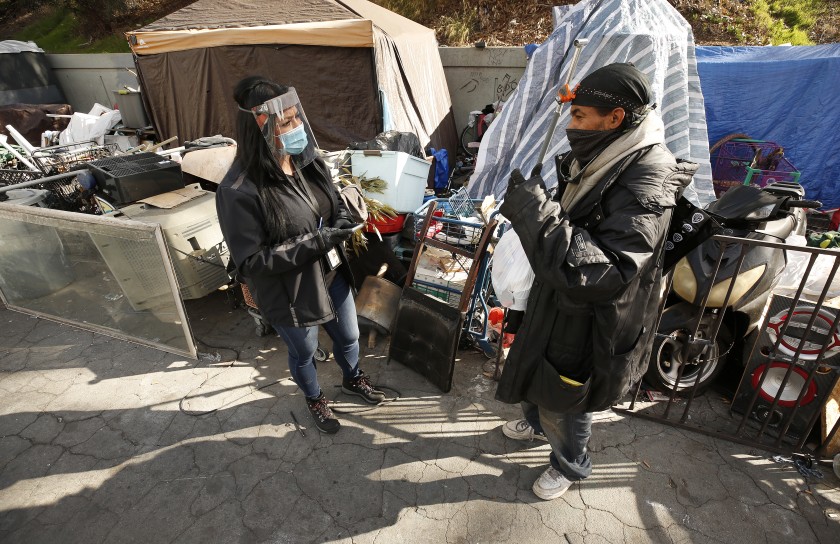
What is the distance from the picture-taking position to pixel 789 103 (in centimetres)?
586

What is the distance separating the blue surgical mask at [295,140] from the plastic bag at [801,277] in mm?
3452

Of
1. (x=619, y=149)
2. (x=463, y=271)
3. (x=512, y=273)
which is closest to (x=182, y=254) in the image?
(x=463, y=271)

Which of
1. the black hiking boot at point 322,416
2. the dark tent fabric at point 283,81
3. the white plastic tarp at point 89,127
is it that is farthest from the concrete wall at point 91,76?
the black hiking boot at point 322,416

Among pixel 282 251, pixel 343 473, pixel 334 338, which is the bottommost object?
pixel 343 473

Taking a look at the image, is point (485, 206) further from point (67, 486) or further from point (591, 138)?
point (67, 486)

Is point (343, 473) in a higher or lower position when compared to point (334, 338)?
lower

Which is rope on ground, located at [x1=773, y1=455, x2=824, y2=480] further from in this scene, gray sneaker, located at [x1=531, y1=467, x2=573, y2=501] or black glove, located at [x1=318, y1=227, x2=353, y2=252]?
black glove, located at [x1=318, y1=227, x2=353, y2=252]

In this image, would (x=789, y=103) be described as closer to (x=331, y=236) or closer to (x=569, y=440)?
(x=569, y=440)

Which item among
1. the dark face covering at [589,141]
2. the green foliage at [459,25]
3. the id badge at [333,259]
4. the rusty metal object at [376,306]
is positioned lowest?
the rusty metal object at [376,306]

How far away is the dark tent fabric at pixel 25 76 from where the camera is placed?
11366 mm

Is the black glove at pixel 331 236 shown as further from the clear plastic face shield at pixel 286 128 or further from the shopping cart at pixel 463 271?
the shopping cart at pixel 463 271

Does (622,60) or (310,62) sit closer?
(622,60)

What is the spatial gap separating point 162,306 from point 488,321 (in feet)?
8.80

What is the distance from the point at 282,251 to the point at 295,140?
606 mm
